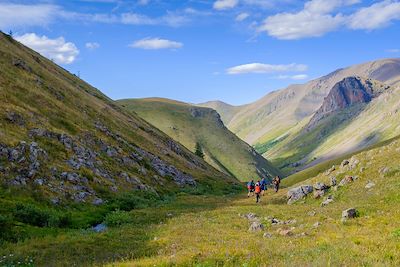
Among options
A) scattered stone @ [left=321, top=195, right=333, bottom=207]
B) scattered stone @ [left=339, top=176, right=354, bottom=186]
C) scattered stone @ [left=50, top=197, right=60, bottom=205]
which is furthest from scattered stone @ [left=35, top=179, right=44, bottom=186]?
scattered stone @ [left=339, top=176, right=354, bottom=186]

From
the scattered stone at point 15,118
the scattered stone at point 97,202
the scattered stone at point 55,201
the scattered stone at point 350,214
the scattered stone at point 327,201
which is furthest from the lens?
the scattered stone at point 15,118

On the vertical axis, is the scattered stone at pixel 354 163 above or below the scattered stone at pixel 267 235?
above

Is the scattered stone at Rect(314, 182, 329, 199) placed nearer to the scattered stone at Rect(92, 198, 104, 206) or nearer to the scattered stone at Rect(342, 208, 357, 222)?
the scattered stone at Rect(342, 208, 357, 222)

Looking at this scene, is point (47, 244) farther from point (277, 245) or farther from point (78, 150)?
point (78, 150)

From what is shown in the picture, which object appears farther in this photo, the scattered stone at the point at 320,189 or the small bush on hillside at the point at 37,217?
the scattered stone at the point at 320,189

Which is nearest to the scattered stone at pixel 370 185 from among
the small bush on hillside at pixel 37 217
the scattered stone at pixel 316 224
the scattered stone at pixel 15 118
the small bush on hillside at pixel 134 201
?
the scattered stone at pixel 316 224

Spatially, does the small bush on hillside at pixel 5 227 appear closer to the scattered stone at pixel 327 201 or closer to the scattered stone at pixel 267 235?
the scattered stone at pixel 267 235

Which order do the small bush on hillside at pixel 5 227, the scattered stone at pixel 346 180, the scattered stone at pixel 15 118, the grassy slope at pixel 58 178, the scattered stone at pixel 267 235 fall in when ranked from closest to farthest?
1. the scattered stone at pixel 267 235
2. the small bush on hillside at pixel 5 227
3. the grassy slope at pixel 58 178
4. the scattered stone at pixel 346 180
5. the scattered stone at pixel 15 118

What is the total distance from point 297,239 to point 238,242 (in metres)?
2.89

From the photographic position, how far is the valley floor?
Answer: 567 inches

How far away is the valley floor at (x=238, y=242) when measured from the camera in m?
14.4

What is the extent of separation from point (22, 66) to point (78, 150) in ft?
97.4

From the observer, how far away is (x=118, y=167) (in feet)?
177

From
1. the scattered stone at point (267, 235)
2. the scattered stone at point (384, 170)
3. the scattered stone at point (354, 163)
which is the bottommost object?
the scattered stone at point (267, 235)
